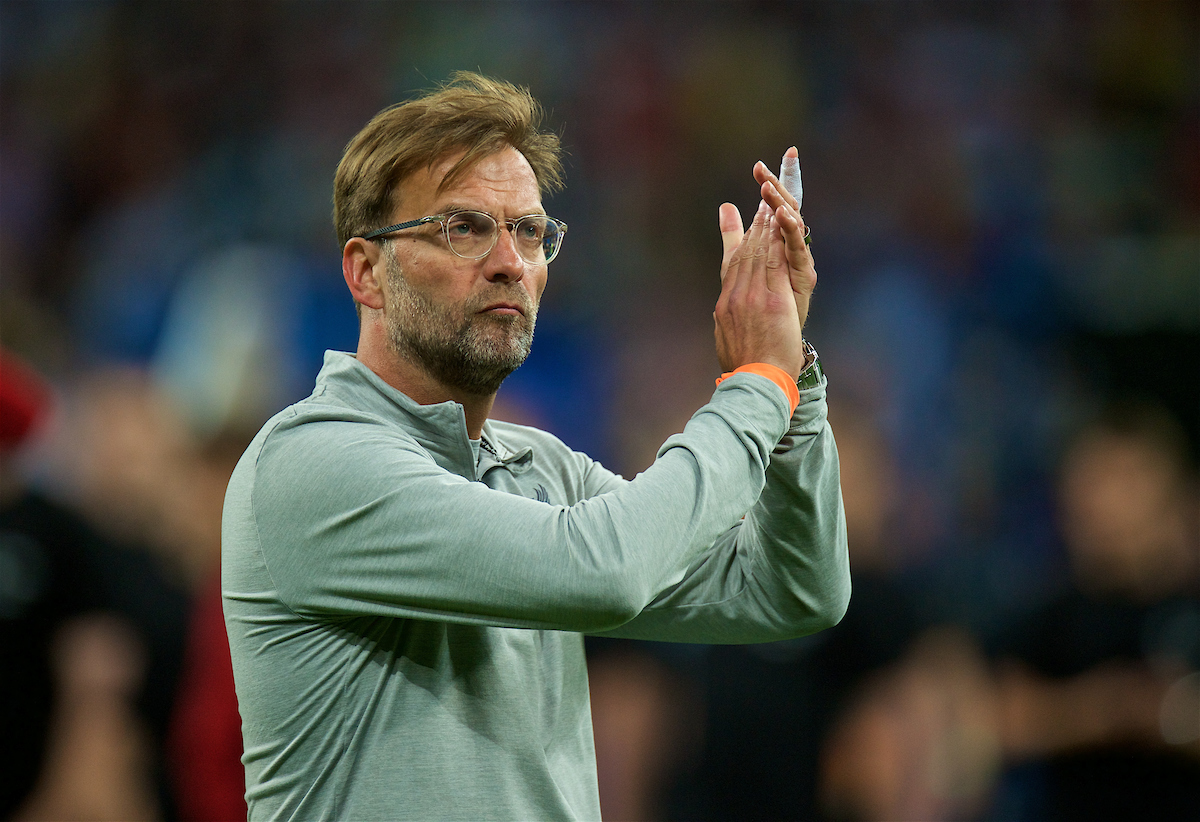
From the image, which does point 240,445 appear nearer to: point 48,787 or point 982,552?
point 48,787

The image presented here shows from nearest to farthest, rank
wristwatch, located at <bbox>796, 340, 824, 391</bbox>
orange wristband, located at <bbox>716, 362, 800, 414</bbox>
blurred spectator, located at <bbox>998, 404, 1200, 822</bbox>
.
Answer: orange wristband, located at <bbox>716, 362, 800, 414</bbox> → wristwatch, located at <bbox>796, 340, 824, 391</bbox> → blurred spectator, located at <bbox>998, 404, 1200, 822</bbox>

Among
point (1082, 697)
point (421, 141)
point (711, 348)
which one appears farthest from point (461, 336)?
point (711, 348)

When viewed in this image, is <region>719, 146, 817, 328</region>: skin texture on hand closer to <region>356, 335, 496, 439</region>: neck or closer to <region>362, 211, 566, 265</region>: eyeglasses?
<region>362, 211, 566, 265</region>: eyeglasses

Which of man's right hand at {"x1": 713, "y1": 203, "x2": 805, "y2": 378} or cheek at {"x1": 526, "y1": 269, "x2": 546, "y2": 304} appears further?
cheek at {"x1": 526, "y1": 269, "x2": 546, "y2": 304}

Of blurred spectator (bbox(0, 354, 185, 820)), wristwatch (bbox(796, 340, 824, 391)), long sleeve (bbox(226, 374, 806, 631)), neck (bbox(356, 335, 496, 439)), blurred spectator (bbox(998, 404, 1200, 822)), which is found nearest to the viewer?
long sleeve (bbox(226, 374, 806, 631))

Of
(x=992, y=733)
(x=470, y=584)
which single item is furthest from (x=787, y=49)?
(x=470, y=584)

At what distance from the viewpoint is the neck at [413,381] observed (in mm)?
2045

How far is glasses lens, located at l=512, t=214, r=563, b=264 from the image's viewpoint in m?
2.06

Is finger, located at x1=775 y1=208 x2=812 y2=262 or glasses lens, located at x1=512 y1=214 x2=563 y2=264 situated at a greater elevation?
glasses lens, located at x1=512 y1=214 x2=563 y2=264

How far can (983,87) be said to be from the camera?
277 inches

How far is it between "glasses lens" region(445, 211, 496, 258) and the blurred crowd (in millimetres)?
2101

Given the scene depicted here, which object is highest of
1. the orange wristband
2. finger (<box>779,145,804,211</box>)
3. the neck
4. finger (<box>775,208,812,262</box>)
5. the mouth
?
finger (<box>779,145,804,211</box>)

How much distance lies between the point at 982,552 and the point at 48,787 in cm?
381

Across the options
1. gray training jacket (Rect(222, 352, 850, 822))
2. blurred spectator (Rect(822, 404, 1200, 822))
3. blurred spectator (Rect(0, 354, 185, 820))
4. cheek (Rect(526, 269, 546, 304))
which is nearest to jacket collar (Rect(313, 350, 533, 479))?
gray training jacket (Rect(222, 352, 850, 822))
